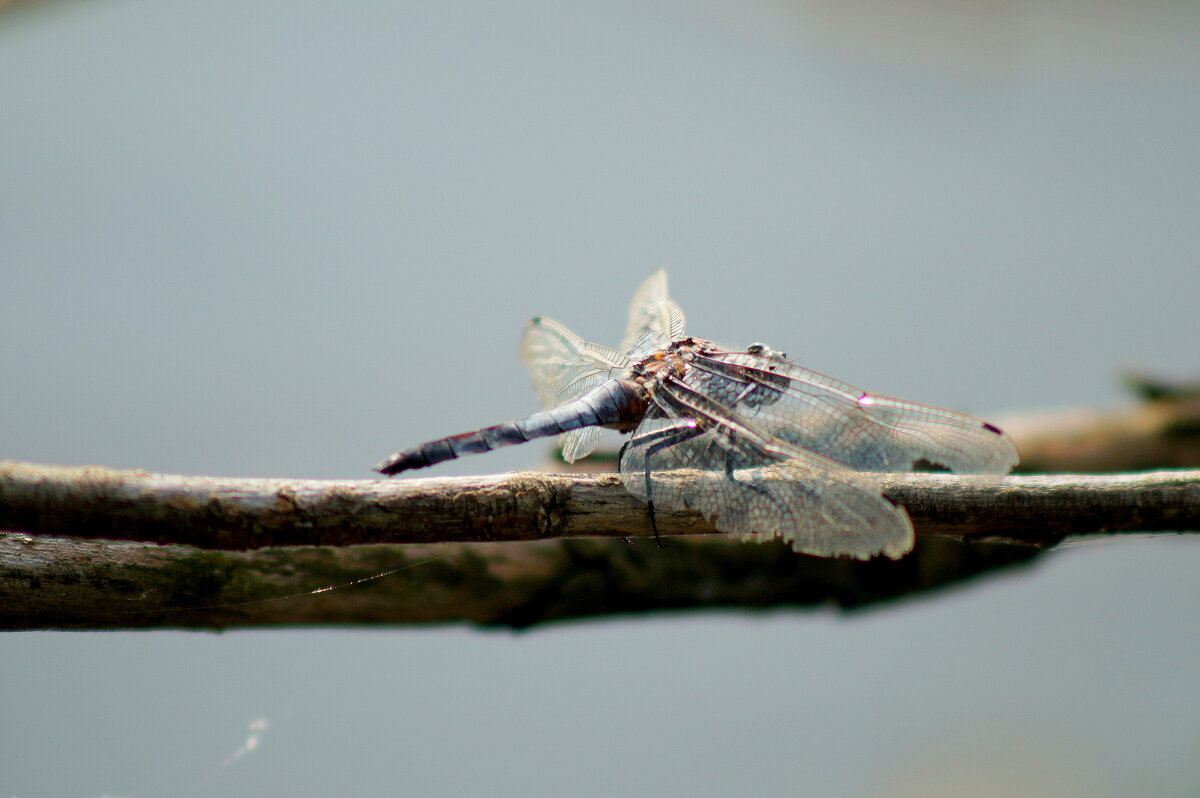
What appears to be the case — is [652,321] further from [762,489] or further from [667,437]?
[762,489]

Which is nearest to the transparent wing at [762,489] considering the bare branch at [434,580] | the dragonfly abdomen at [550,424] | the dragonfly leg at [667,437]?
the dragonfly leg at [667,437]

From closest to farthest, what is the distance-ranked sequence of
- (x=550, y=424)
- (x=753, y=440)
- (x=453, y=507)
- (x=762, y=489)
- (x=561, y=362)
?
1. (x=453, y=507)
2. (x=762, y=489)
3. (x=753, y=440)
4. (x=550, y=424)
5. (x=561, y=362)

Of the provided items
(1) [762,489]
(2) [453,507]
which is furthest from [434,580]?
(1) [762,489]

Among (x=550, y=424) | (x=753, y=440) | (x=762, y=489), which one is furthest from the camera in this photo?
(x=550, y=424)

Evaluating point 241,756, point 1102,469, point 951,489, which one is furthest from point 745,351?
point 241,756

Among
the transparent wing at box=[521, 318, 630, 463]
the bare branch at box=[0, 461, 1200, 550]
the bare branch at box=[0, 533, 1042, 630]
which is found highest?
the transparent wing at box=[521, 318, 630, 463]

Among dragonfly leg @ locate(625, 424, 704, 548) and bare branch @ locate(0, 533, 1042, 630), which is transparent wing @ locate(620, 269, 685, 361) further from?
bare branch @ locate(0, 533, 1042, 630)

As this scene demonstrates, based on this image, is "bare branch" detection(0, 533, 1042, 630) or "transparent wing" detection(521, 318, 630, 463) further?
"transparent wing" detection(521, 318, 630, 463)

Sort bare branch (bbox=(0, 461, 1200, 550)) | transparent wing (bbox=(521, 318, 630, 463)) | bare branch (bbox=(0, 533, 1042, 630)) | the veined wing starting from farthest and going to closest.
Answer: transparent wing (bbox=(521, 318, 630, 463)) < the veined wing < bare branch (bbox=(0, 533, 1042, 630)) < bare branch (bbox=(0, 461, 1200, 550))

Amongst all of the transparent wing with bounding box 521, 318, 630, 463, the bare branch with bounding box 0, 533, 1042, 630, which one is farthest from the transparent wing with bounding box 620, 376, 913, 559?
the bare branch with bounding box 0, 533, 1042, 630
